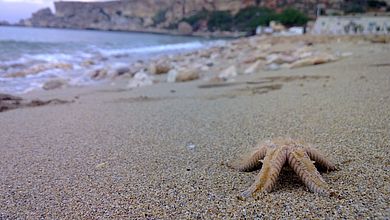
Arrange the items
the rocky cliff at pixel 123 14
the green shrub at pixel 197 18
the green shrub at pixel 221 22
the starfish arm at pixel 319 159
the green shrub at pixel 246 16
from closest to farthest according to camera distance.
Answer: the starfish arm at pixel 319 159, the green shrub at pixel 246 16, the green shrub at pixel 221 22, the green shrub at pixel 197 18, the rocky cliff at pixel 123 14

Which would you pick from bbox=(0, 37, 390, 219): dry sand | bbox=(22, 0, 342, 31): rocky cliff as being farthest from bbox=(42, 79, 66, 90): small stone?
bbox=(22, 0, 342, 31): rocky cliff

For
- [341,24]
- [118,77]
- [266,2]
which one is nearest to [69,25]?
[266,2]

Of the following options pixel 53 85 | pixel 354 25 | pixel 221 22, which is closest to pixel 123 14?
pixel 221 22

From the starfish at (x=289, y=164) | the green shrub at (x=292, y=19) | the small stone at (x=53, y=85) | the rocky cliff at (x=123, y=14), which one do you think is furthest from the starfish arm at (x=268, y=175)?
the rocky cliff at (x=123, y=14)

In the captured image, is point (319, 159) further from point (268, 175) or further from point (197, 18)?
point (197, 18)

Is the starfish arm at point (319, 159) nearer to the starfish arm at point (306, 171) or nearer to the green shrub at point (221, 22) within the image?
the starfish arm at point (306, 171)

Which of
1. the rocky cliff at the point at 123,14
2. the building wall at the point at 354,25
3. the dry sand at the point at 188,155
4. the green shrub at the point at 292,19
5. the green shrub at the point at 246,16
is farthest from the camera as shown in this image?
the rocky cliff at the point at 123,14
